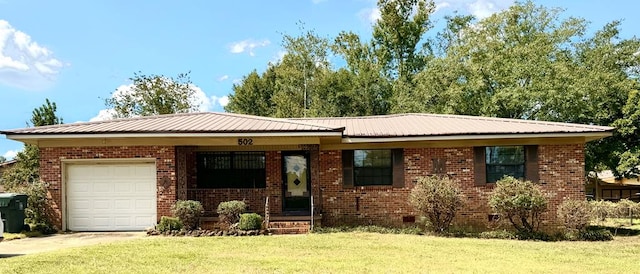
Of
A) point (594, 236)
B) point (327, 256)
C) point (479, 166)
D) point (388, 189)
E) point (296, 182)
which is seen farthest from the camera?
point (296, 182)

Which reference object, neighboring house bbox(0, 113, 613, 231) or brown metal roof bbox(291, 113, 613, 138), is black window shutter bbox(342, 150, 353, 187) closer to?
neighboring house bbox(0, 113, 613, 231)

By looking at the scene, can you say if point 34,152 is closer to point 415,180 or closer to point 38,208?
point 38,208

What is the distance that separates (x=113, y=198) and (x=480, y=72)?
2113cm

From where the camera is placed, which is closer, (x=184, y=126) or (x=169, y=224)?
(x=169, y=224)

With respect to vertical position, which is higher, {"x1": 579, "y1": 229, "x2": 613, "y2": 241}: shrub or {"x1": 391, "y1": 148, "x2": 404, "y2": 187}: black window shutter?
{"x1": 391, "y1": 148, "x2": 404, "y2": 187}: black window shutter

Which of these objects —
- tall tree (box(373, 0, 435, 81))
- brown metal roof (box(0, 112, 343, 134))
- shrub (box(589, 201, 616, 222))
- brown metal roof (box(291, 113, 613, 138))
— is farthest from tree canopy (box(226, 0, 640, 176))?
brown metal roof (box(0, 112, 343, 134))

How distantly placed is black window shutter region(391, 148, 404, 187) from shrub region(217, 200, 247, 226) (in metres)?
4.72

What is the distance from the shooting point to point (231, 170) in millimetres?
16344

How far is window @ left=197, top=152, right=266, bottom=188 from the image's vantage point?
16203 millimetres

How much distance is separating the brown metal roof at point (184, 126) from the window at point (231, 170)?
3.76 ft

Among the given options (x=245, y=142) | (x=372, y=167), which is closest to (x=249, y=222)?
(x=245, y=142)

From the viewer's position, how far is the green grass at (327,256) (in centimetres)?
877

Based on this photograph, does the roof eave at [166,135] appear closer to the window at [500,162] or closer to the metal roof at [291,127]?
the metal roof at [291,127]

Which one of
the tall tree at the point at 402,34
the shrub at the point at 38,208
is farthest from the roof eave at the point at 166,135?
the tall tree at the point at 402,34
